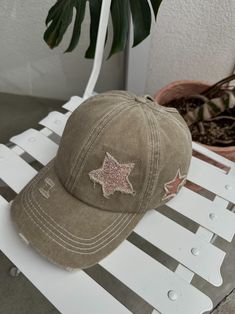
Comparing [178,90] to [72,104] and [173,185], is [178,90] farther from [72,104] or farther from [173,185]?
[173,185]

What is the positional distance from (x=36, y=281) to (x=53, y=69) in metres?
0.75

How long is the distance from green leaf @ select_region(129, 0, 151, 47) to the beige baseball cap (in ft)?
0.75

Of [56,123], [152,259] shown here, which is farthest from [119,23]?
[152,259]

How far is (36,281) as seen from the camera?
0.49 m

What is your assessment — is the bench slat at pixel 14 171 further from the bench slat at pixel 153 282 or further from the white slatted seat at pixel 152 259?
the bench slat at pixel 153 282

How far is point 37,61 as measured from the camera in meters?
1.00

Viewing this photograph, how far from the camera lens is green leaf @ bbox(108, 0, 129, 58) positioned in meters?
0.68

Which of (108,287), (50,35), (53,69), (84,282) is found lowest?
(108,287)

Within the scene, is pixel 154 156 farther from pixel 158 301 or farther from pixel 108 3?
pixel 108 3

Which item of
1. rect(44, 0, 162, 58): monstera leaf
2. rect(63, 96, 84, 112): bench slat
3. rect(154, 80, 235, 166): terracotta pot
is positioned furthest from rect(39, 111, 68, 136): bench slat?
rect(154, 80, 235, 166): terracotta pot

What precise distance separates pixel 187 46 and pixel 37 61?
478 mm

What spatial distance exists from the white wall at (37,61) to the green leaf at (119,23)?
28 centimetres

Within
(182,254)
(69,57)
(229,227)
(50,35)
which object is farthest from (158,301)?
(69,57)

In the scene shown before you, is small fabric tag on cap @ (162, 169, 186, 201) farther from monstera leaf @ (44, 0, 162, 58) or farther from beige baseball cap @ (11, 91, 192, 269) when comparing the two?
monstera leaf @ (44, 0, 162, 58)
